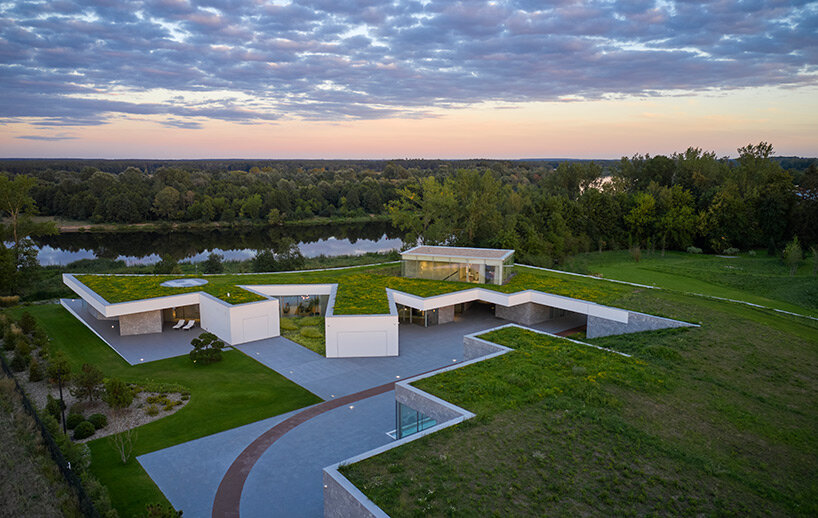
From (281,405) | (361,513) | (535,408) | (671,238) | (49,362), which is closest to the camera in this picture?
(361,513)

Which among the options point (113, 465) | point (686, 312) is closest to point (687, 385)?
point (686, 312)

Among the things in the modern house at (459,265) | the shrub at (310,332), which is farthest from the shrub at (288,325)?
the modern house at (459,265)

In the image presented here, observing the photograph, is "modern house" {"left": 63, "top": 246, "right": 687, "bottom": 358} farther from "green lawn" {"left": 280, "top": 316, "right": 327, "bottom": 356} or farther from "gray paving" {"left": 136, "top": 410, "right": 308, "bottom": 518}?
"gray paving" {"left": 136, "top": 410, "right": 308, "bottom": 518}

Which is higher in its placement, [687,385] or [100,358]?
[687,385]

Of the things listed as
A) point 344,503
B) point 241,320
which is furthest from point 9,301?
point 344,503

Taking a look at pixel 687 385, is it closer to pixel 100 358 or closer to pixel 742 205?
pixel 100 358

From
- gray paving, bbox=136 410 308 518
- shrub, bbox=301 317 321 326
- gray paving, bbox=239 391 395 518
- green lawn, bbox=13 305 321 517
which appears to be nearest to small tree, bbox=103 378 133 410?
green lawn, bbox=13 305 321 517

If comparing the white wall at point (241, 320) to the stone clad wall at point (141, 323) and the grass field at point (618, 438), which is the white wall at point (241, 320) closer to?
the stone clad wall at point (141, 323)
